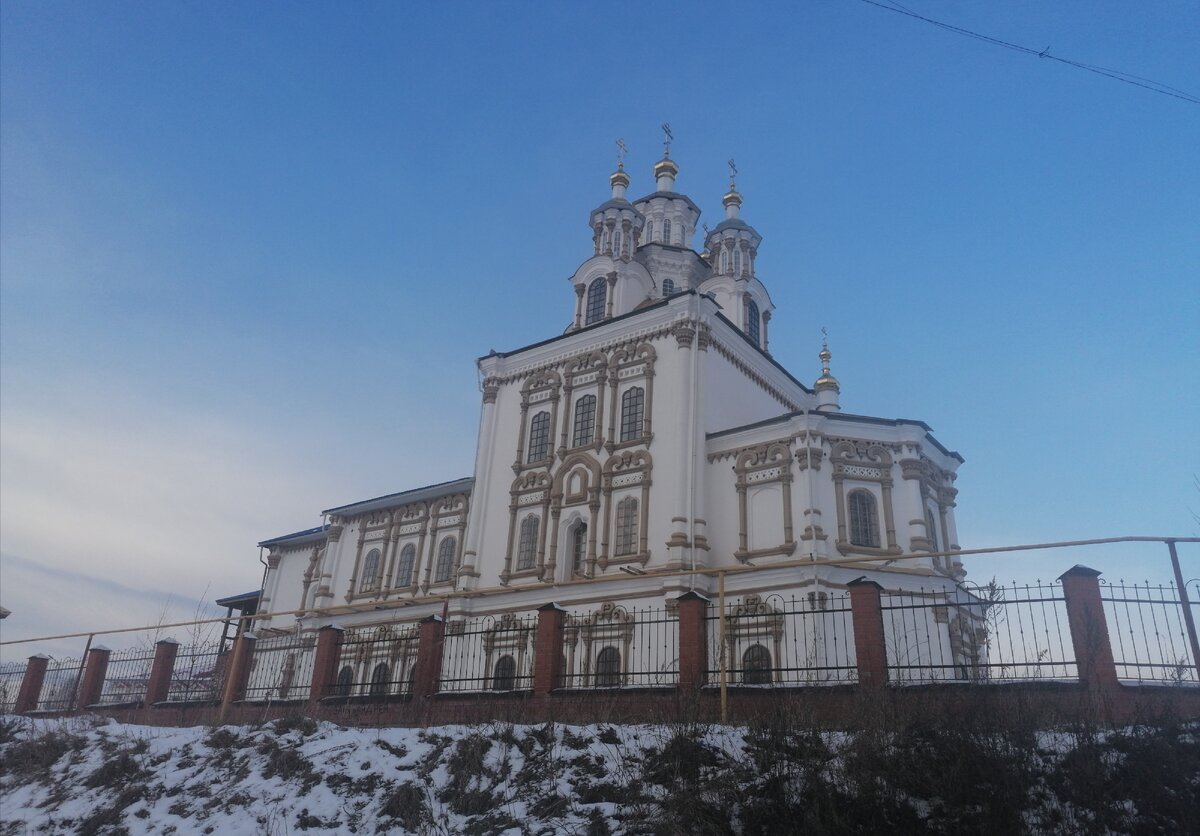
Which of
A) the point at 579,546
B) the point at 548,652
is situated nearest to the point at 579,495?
the point at 579,546

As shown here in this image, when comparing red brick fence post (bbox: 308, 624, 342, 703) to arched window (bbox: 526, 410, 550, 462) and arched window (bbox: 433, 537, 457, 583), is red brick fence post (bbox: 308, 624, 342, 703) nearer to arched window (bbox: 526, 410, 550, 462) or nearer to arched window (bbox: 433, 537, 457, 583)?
arched window (bbox: 526, 410, 550, 462)

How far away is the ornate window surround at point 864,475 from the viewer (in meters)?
20.1

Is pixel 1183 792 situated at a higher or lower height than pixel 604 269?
lower

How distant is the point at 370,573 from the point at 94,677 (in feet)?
40.9

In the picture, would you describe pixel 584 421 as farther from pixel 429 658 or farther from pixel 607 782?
pixel 607 782

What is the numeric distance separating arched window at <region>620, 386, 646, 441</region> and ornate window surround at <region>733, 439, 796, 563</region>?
3.10 metres

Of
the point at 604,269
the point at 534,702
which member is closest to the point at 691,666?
the point at 534,702

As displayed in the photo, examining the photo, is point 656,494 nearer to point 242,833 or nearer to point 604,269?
point 604,269

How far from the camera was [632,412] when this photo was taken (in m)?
23.7

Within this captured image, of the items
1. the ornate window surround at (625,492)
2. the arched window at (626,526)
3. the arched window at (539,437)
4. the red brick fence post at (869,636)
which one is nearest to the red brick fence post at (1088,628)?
the red brick fence post at (869,636)

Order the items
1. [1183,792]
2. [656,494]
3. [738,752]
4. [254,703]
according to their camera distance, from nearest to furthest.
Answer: [1183,792] → [738,752] → [254,703] → [656,494]

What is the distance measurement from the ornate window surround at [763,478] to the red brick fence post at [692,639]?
921 centimetres

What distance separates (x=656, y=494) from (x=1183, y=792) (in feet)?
51.0

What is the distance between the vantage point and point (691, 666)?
428 inches
